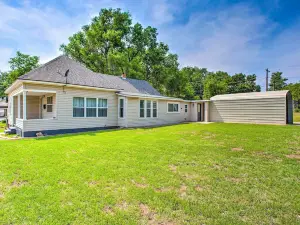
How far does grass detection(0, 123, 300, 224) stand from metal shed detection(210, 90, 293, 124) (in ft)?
35.1

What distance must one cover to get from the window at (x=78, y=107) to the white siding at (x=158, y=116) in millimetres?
3439

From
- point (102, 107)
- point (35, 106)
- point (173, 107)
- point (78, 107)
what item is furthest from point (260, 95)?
point (35, 106)

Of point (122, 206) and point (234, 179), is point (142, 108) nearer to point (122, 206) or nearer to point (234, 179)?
point (234, 179)

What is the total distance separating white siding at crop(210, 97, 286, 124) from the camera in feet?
47.0

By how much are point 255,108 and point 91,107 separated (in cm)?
1402

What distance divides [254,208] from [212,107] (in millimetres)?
16688

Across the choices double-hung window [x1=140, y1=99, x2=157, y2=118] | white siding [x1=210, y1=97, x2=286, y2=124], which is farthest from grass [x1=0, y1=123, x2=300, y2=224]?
white siding [x1=210, y1=97, x2=286, y2=124]

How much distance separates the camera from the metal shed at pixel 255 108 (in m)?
14.3

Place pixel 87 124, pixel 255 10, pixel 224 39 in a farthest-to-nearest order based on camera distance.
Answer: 1. pixel 224 39
2. pixel 87 124
3. pixel 255 10

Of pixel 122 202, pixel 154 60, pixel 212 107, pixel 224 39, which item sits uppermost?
pixel 154 60

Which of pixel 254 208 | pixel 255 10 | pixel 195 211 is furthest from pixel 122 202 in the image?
pixel 255 10

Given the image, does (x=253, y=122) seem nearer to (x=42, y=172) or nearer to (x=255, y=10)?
(x=255, y=10)

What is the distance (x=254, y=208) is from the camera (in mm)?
2635

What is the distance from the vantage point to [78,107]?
36.7 feet
